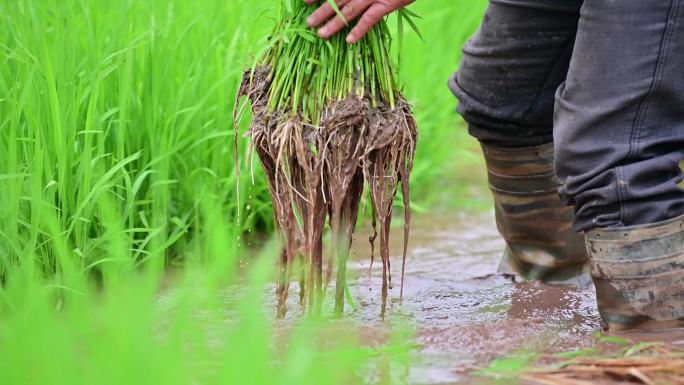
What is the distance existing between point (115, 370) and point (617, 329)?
3.78 ft

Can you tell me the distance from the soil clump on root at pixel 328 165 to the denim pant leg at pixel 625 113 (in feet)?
1.19

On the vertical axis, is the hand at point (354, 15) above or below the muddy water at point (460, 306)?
above

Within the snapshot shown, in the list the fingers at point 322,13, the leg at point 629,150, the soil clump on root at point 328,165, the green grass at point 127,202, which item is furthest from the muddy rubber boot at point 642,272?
the fingers at point 322,13

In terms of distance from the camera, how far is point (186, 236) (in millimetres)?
2908

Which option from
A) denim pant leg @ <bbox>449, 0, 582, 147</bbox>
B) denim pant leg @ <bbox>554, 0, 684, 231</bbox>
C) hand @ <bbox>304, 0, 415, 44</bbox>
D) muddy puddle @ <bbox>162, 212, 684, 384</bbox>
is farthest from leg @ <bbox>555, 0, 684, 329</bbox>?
hand @ <bbox>304, 0, 415, 44</bbox>

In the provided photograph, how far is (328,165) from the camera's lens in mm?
2102

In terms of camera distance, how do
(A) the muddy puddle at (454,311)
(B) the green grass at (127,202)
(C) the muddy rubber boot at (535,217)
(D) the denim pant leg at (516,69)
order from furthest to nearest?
1. (C) the muddy rubber boot at (535,217)
2. (D) the denim pant leg at (516,69)
3. (A) the muddy puddle at (454,311)
4. (B) the green grass at (127,202)

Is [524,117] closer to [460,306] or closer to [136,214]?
[460,306]

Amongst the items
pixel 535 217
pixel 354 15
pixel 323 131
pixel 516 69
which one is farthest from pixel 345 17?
pixel 535 217

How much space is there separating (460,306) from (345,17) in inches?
30.8

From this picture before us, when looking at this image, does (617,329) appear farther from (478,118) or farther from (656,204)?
(478,118)

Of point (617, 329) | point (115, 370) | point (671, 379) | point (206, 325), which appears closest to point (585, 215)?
point (617, 329)

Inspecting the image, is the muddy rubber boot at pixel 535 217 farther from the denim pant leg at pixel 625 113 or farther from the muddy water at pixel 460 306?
the denim pant leg at pixel 625 113

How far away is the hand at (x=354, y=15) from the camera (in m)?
2.08
